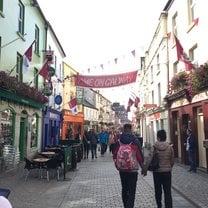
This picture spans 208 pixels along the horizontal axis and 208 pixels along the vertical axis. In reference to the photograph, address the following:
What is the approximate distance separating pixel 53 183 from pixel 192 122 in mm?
6896

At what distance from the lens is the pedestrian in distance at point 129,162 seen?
6.30 m

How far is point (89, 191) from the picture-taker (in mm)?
9156

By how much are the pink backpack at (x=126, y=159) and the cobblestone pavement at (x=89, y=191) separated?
1.54 m

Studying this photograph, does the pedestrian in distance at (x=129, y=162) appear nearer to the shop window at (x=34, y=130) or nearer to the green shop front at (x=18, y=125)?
the green shop front at (x=18, y=125)

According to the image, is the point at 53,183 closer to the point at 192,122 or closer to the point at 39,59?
the point at 192,122

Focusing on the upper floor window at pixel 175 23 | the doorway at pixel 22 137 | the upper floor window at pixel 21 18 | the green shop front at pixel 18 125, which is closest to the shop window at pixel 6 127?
the green shop front at pixel 18 125

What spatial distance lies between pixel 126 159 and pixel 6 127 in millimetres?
8977

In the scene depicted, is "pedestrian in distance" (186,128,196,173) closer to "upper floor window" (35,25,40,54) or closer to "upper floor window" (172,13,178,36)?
"upper floor window" (172,13,178,36)

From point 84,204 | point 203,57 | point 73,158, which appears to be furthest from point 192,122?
point 84,204

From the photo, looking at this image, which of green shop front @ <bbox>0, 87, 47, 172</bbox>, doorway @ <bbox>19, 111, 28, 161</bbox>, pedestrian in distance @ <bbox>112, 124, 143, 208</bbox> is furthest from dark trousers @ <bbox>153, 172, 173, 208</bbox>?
doorway @ <bbox>19, 111, 28, 161</bbox>

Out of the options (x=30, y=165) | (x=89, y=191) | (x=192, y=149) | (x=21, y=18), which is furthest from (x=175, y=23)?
(x=89, y=191)

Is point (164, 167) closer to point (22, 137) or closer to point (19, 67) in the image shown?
point (19, 67)

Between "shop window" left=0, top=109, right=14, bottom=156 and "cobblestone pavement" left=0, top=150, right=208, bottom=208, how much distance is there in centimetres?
165

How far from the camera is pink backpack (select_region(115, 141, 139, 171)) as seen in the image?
6285 millimetres
